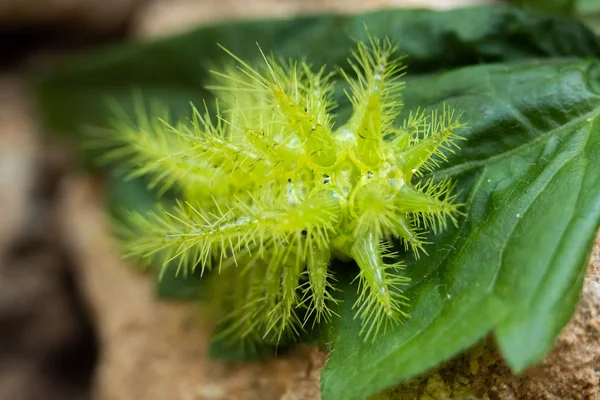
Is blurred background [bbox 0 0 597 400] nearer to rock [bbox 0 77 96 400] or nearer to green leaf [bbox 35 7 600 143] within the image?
rock [bbox 0 77 96 400]

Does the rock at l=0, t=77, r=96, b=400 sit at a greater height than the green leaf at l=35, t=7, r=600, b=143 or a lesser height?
lesser

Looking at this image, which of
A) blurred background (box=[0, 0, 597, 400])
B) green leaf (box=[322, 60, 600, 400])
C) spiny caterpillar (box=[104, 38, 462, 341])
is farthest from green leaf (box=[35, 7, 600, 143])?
spiny caterpillar (box=[104, 38, 462, 341])

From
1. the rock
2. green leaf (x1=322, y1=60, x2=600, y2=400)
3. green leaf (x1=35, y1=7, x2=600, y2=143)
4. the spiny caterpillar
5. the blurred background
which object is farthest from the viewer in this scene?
the rock

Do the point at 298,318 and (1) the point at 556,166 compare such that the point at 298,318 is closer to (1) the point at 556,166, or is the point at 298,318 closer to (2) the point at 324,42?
(1) the point at 556,166

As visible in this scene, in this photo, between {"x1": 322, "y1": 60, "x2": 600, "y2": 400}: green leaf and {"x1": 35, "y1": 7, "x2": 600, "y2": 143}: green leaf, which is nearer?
{"x1": 322, "y1": 60, "x2": 600, "y2": 400}: green leaf

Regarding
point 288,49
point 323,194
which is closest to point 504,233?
point 323,194

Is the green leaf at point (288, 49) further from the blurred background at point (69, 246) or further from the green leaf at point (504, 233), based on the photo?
the blurred background at point (69, 246)

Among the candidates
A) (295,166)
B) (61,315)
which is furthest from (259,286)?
(61,315)
